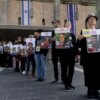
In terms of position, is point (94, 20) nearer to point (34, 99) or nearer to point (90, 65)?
point (90, 65)

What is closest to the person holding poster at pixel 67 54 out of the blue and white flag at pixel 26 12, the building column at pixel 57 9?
the blue and white flag at pixel 26 12

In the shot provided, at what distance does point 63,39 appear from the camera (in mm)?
11047

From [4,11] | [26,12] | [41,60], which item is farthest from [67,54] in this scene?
[4,11]

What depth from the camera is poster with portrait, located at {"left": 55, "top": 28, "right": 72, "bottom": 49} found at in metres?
11.0

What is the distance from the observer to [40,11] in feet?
167

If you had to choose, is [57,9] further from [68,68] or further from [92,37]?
[92,37]

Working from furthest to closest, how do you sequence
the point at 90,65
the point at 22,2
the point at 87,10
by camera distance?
the point at 87,10 → the point at 22,2 → the point at 90,65

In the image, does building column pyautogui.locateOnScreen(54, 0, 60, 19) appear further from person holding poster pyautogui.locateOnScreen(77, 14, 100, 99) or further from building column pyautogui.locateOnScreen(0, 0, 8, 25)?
person holding poster pyautogui.locateOnScreen(77, 14, 100, 99)

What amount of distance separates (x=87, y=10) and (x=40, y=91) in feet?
139

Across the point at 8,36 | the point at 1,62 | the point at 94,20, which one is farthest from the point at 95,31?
the point at 8,36

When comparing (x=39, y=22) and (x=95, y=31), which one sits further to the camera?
(x=39, y=22)

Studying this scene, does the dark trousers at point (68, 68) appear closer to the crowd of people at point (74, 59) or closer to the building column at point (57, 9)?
the crowd of people at point (74, 59)

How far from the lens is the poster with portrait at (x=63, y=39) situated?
10977mm

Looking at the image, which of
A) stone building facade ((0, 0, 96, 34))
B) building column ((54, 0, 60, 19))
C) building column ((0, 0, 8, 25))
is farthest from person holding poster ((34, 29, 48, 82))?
building column ((54, 0, 60, 19))
